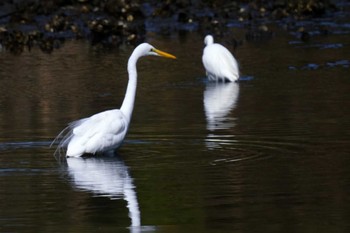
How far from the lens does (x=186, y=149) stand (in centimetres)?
1305

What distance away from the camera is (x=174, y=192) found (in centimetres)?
1062

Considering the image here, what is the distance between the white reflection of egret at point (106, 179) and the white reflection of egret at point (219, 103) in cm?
216

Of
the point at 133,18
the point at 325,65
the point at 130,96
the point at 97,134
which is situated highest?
the point at 130,96

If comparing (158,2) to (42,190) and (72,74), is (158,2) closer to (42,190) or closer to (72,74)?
(72,74)

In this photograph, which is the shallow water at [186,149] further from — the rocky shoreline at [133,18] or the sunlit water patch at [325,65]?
the rocky shoreline at [133,18]

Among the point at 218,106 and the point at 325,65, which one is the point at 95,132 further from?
the point at 325,65

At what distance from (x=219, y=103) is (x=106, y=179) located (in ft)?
18.5

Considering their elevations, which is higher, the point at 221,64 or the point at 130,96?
the point at 130,96

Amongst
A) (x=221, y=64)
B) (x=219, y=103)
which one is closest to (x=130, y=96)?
(x=219, y=103)

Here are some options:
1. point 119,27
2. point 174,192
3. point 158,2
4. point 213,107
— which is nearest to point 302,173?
point 174,192

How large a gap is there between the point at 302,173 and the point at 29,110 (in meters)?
6.05

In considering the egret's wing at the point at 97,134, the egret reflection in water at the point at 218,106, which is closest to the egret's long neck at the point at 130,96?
the egret's wing at the point at 97,134

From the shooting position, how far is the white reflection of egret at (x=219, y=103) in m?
15.0

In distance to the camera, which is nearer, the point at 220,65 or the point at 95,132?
the point at 95,132
